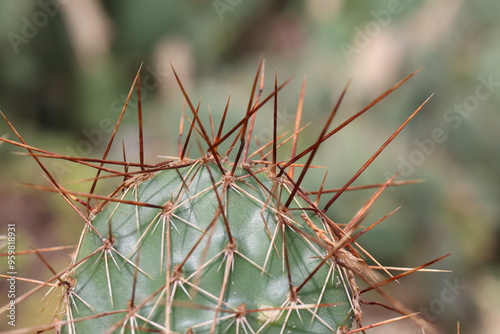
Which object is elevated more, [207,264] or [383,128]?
[383,128]

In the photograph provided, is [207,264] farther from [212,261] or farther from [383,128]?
[383,128]

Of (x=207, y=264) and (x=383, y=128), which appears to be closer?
(x=207, y=264)

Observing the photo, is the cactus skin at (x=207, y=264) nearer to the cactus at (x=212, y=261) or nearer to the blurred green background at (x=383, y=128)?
the cactus at (x=212, y=261)

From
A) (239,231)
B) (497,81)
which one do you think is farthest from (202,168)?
(497,81)

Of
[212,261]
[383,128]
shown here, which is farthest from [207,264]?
[383,128]

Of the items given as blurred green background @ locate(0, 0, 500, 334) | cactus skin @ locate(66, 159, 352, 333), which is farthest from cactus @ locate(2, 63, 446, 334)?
blurred green background @ locate(0, 0, 500, 334)

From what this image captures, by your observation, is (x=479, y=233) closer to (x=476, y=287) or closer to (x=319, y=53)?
(x=476, y=287)
